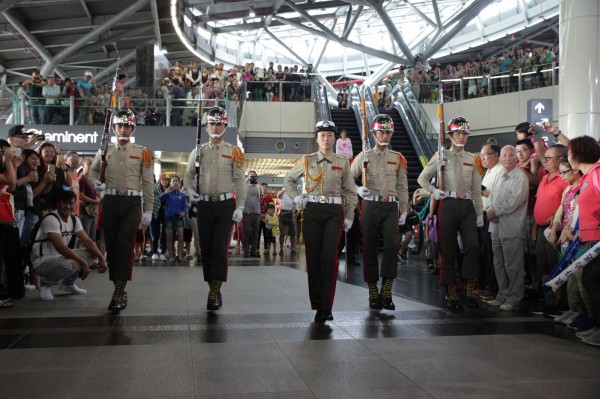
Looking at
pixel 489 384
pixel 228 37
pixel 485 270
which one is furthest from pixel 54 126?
pixel 228 37

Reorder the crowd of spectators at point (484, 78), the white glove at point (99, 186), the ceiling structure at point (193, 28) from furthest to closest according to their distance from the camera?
the ceiling structure at point (193, 28), the crowd of spectators at point (484, 78), the white glove at point (99, 186)

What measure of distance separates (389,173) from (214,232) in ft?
7.01

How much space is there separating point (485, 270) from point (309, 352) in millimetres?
4740


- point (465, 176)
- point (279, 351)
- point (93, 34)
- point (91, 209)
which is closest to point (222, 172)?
point (279, 351)

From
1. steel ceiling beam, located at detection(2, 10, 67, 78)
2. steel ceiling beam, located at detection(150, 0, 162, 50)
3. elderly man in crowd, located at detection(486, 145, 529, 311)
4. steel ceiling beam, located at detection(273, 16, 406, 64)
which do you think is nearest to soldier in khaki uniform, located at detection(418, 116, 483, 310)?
elderly man in crowd, located at detection(486, 145, 529, 311)

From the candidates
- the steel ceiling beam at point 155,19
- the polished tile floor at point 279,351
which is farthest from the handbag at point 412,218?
the steel ceiling beam at point 155,19

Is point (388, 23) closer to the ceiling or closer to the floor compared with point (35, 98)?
closer to the ceiling

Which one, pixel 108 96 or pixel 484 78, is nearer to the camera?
pixel 108 96

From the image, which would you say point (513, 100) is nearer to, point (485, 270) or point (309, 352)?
point (485, 270)

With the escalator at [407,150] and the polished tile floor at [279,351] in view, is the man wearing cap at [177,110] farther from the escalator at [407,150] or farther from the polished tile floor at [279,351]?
the polished tile floor at [279,351]

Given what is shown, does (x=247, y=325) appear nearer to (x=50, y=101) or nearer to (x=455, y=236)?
(x=455, y=236)

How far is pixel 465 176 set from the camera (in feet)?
24.5

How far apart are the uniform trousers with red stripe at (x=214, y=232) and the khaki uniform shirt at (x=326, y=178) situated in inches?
30.9

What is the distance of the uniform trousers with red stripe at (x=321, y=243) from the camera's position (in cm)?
641
